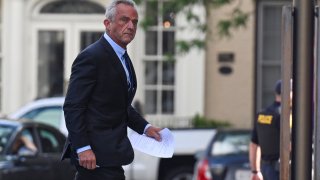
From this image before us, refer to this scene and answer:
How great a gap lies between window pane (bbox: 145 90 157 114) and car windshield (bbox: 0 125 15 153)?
9944mm

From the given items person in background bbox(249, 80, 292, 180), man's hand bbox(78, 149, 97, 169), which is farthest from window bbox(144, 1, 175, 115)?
man's hand bbox(78, 149, 97, 169)

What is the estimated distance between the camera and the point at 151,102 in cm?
2073

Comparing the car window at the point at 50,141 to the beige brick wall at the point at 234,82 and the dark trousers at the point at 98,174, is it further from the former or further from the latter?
the beige brick wall at the point at 234,82

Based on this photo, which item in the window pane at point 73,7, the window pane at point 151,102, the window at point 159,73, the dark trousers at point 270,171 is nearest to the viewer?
the dark trousers at point 270,171

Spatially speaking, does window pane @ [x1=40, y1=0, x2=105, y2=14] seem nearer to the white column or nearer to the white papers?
the white column

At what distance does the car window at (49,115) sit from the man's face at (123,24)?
939 cm

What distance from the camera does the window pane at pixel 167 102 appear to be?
20.6m

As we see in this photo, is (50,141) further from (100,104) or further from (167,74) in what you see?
(167,74)

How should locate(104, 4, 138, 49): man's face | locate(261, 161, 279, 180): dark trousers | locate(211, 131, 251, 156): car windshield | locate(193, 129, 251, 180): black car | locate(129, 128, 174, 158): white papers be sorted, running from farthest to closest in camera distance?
locate(211, 131, 251, 156): car windshield → locate(193, 129, 251, 180): black car → locate(261, 161, 279, 180): dark trousers → locate(129, 128, 174, 158): white papers → locate(104, 4, 138, 49): man's face

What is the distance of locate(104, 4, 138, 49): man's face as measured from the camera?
5.26 m

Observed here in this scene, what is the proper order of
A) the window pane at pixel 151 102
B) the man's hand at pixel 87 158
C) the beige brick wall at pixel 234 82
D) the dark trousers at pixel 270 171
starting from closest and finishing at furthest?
the man's hand at pixel 87 158 → the dark trousers at pixel 270 171 → the beige brick wall at pixel 234 82 → the window pane at pixel 151 102

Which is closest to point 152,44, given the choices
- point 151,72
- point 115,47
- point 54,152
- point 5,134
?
point 151,72

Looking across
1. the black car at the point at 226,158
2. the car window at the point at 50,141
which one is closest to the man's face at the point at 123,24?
the black car at the point at 226,158

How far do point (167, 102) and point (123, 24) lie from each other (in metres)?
15.4
